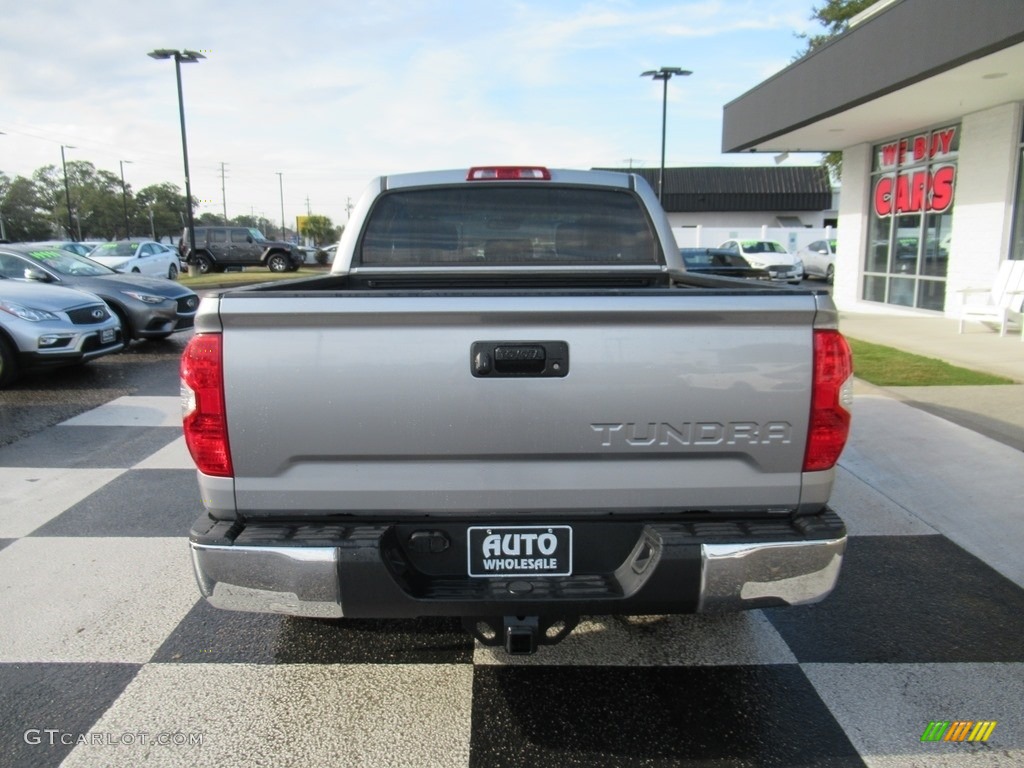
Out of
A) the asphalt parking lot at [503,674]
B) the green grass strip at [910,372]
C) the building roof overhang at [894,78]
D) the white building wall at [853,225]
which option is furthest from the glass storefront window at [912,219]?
the asphalt parking lot at [503,674]

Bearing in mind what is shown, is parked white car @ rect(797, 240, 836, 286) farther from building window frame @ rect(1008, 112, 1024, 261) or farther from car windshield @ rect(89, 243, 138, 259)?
car windshield @ rect(89, 243, 138, 259)

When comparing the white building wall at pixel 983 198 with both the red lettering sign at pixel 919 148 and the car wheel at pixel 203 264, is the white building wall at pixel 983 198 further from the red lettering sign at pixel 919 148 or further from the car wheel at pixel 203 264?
the car wheel at pixel 203 264

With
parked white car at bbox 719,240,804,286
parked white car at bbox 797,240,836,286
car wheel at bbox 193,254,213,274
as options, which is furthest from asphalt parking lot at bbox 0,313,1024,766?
car wheel at bbox 193,254,213,274

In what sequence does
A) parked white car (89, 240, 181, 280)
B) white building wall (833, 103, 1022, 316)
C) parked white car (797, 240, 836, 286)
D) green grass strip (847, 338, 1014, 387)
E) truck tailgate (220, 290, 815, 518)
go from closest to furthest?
truck tailgate (220, 290, 815, 518)
green grass strip (847, 338, 1014, 387)
white building wall (833, 103, 1022, 316)
parked white car (89, 240, 181, 280)
parked white car (797, 240, 836, 286)

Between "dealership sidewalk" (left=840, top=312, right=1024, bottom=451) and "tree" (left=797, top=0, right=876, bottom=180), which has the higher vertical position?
"tree" (left=797, top=0, right=876, bottom=180)

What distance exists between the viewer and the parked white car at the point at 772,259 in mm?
26328

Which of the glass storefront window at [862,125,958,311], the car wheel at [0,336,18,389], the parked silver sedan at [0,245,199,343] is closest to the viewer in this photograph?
the car wheel at [0,336,18,389]

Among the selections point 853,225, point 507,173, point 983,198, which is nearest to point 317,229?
point 853,225

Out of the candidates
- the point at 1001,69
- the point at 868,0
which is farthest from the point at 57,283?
the point at 868,0

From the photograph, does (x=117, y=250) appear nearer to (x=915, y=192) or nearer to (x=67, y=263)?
(x=67, y=263)

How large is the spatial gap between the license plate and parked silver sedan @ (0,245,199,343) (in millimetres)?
9246

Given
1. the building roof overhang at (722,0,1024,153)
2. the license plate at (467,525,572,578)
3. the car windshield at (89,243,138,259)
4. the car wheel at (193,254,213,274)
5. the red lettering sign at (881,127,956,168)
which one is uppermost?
the building roof overhang at (722,0,1024,153)

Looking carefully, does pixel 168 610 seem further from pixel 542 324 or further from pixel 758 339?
pixel 758 339

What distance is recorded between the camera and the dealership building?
966cm
